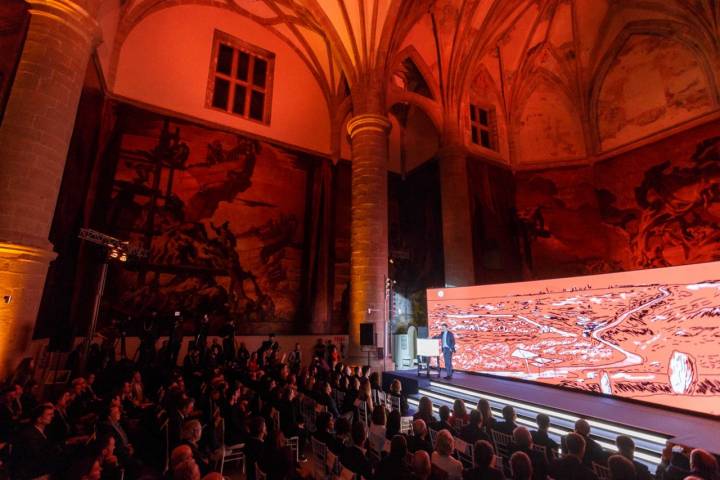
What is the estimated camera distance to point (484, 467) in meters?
2.84

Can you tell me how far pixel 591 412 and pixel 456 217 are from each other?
9.27 m

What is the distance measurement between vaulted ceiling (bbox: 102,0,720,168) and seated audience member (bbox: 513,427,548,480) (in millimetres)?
11170

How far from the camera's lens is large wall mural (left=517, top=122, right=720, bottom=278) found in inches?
483

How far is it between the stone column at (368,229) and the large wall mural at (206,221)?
294cm

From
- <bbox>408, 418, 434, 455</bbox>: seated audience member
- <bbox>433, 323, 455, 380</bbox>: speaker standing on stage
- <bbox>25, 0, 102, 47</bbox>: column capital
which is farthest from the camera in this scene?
<bbox>433, 323, 455, 380</bbox>: speaker standing on stage

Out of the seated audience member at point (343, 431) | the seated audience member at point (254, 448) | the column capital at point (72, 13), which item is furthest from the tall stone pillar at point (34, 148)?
the seated audience member at point (343, 431)

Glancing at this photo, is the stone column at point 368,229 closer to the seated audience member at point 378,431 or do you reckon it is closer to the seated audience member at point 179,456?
the seated audience member at point 378,431

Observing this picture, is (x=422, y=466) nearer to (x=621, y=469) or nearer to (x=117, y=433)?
(x=621, y=469)

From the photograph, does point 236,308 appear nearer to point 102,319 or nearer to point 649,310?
point 102,319

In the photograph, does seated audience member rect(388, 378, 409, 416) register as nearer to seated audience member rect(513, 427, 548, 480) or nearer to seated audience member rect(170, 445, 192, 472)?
seated audience member rect(513, 427, 548, 480)

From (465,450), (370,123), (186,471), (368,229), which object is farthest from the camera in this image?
(370,123)

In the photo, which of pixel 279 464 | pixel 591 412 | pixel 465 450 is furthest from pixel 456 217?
pixel 279 464

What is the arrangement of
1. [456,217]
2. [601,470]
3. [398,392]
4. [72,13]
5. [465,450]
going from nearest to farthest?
1. [601,470]
2. [465,450]
3. [398,392]
4. [72,13]
5. [456,217]

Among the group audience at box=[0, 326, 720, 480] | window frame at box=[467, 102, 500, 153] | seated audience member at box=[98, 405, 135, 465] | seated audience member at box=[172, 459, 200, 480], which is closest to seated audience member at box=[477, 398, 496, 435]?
audience at box=[0, 326, 720, 480]
